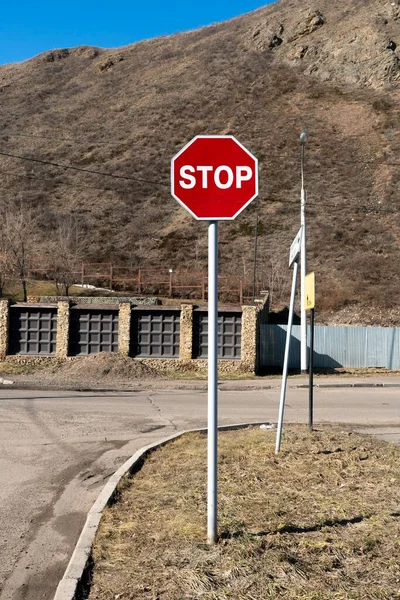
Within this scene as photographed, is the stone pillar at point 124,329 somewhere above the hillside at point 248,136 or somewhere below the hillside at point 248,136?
below

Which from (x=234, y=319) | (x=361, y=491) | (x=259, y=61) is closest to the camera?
(x=361, y=491)

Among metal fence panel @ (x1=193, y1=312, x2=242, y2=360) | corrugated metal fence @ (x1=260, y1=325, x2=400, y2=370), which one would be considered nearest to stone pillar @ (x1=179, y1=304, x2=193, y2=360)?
metal fence panel @ (x1=193, y1=312, x2=242, y2=360)

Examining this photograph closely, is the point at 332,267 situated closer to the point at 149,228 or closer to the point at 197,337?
the point at 149,228

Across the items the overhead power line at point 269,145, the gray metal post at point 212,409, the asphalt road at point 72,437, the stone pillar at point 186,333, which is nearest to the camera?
the gray metal post at point 212,409

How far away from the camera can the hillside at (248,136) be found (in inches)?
1681

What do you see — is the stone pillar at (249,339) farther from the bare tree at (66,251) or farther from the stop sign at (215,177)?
the stop sign at (215,177)

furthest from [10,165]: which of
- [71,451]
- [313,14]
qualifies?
[71,451]

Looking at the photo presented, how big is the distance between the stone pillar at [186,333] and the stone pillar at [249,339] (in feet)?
6.25

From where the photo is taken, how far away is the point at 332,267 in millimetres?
39938

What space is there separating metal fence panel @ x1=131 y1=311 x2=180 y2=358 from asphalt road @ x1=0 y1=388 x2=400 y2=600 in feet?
19.0

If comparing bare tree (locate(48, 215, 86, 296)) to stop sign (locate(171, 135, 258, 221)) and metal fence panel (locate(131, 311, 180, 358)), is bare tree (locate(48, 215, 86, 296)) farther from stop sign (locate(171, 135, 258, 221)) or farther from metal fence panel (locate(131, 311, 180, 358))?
stop sign (locate(171, 135, 258, 221))

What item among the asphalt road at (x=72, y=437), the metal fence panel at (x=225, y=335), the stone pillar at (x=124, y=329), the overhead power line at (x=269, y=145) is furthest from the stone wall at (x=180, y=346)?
the overhead power line at (x=269, y=145)

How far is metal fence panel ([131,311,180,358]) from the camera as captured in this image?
2325 cm

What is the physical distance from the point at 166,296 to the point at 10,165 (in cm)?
3381
